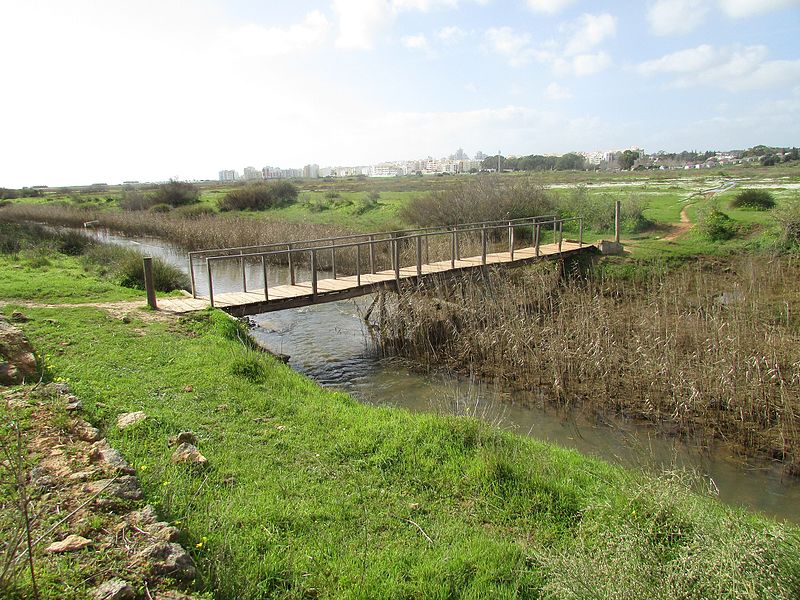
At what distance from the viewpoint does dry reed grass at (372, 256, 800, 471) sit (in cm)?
880

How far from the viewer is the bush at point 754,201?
26281mm

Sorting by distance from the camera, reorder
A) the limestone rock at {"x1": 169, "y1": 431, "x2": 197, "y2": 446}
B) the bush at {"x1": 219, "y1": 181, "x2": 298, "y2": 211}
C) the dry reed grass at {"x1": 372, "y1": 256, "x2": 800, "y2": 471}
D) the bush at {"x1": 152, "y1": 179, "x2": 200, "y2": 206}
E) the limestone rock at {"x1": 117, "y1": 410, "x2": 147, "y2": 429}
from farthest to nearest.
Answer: the bush at {"x1": 152, "y1": 179, "x2": 200, "y2": 206}, the bush at {"x1": 219, "y1": 181, "x2": 298, "y2": 211}, the dry reed grass at {"x1": 372, "y1": 256, "x2": 800, "y2": 471}, the limestone rock at {"x1": 117, "y1": 410, "x2": 147, "y2": 429}, the limestone rock at {"x1": 169, "y1": 431, "x2": 197, "y2": 446}

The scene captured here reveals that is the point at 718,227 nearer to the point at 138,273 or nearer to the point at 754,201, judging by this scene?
the point at 754,201

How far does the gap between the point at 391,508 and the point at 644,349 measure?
6.85m

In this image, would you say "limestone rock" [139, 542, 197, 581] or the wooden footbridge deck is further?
the wooden footbridge deck

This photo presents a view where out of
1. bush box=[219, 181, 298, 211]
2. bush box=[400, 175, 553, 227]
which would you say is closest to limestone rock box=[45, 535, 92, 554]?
bush box=[400, 175, 553, 227]

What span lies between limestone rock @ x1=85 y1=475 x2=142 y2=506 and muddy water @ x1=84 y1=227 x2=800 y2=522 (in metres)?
3.91

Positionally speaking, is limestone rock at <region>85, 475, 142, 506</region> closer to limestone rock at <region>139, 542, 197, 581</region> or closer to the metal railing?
limestone rock at <region>139, 542, 197, 581</region>

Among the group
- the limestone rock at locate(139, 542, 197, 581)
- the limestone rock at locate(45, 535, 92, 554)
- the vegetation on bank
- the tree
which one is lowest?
the limestone rock at locate(139, 542, 197, 581)

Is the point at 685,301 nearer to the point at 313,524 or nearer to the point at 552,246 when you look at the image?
the point at 552,246

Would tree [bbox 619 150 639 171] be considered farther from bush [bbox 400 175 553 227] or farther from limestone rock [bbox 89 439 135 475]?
limestone rock [bbox 89 439 135 475]

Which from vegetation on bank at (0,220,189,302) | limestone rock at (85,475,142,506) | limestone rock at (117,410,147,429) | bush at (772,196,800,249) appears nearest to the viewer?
limestone rock at (85,475,142,506)

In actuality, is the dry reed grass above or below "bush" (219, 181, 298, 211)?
below

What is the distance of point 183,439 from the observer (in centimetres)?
604
